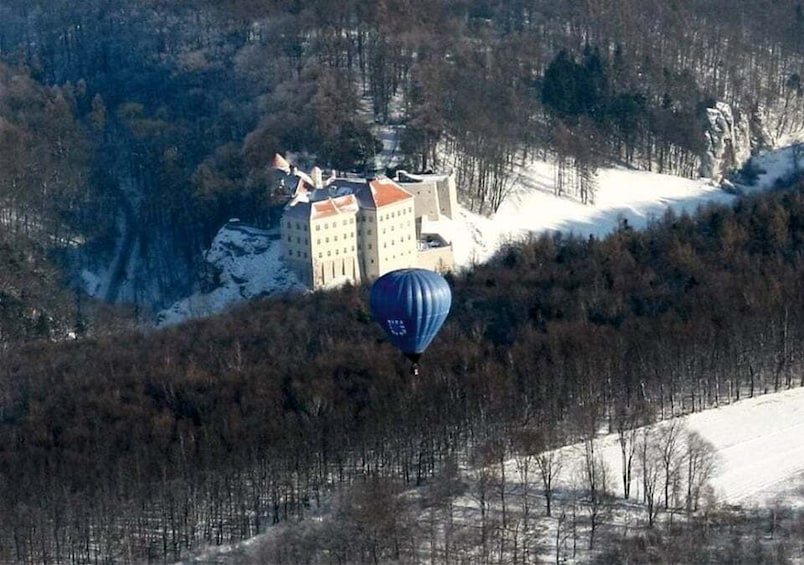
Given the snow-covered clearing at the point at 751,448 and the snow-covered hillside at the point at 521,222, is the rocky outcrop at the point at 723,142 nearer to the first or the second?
the snow-covered hillside at the point at 521,222

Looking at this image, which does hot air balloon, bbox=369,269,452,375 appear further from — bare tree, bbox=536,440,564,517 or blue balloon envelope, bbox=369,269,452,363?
bare tree, bbox=536,440,564,517

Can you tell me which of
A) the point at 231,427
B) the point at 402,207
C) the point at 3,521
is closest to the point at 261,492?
the point at 231,427

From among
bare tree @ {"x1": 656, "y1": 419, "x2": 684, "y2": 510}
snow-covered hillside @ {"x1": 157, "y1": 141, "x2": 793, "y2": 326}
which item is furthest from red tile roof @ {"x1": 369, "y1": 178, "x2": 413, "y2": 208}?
bare tree @ {"x1": 656, "y1": 419, "x2": 684, "y2": 510}

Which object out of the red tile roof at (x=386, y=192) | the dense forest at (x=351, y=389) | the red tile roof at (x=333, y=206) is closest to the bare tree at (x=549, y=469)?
the dense forest at (x=351, y=389)

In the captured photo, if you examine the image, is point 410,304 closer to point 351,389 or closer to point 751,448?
point 351,389

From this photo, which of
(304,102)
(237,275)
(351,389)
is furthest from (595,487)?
(304,102)

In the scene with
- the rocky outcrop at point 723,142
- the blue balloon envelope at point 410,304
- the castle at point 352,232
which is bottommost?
the rocky outcrop at point 723,142

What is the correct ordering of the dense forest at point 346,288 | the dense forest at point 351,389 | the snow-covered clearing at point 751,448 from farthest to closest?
the dense forest at point 346,288 → the snow-covered clearing at point 751,448 → the dense forest at point 351,389
